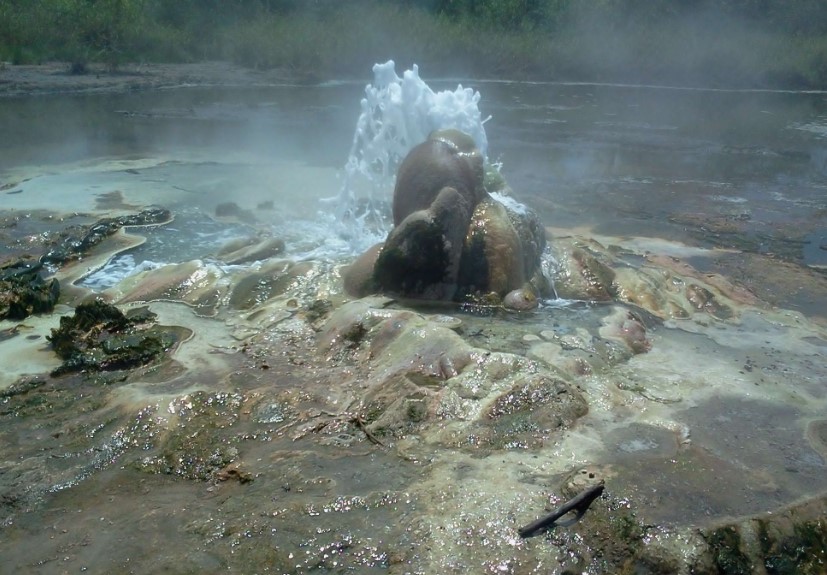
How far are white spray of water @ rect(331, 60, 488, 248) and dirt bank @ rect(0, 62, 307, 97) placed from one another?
1346 cm

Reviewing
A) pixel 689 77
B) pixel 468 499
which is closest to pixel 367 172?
pixel 468 499

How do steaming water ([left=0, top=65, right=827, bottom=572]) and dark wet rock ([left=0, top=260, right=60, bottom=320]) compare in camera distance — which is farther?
dark wet rock ([left=0, top=260, right=60, bottom=320])

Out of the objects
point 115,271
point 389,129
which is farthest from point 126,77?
point 115,271

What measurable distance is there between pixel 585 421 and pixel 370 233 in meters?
4.35

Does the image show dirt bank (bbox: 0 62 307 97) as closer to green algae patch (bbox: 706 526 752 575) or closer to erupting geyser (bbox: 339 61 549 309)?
erupting geyser (bbox: 339 61 549 309)

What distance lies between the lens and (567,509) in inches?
146

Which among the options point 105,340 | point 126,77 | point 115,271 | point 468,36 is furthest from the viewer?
point 468,36

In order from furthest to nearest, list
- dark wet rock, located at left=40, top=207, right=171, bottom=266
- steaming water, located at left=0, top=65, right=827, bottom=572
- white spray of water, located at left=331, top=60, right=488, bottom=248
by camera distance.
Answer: white spray of water, located at left=331, top=60, right=488, bottom=248 < dark wet rock, located at left=40, top=207, right=171, bottom=266 < steaming water, located at left=0, top=65, right=827, bottom=572

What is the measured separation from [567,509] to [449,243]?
11.0 ft

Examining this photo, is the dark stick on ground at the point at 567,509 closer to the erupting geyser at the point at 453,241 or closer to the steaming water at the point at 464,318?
the steaming water at the point at 464,318

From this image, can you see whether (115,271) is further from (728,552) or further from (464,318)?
(728,552)

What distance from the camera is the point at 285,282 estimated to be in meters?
7.19

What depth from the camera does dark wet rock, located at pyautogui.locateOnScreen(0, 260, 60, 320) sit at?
6621 millimetres

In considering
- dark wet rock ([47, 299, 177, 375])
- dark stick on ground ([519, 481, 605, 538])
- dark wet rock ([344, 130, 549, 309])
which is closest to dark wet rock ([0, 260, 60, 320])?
dark wet rock ([47, 299, 177, 375])
